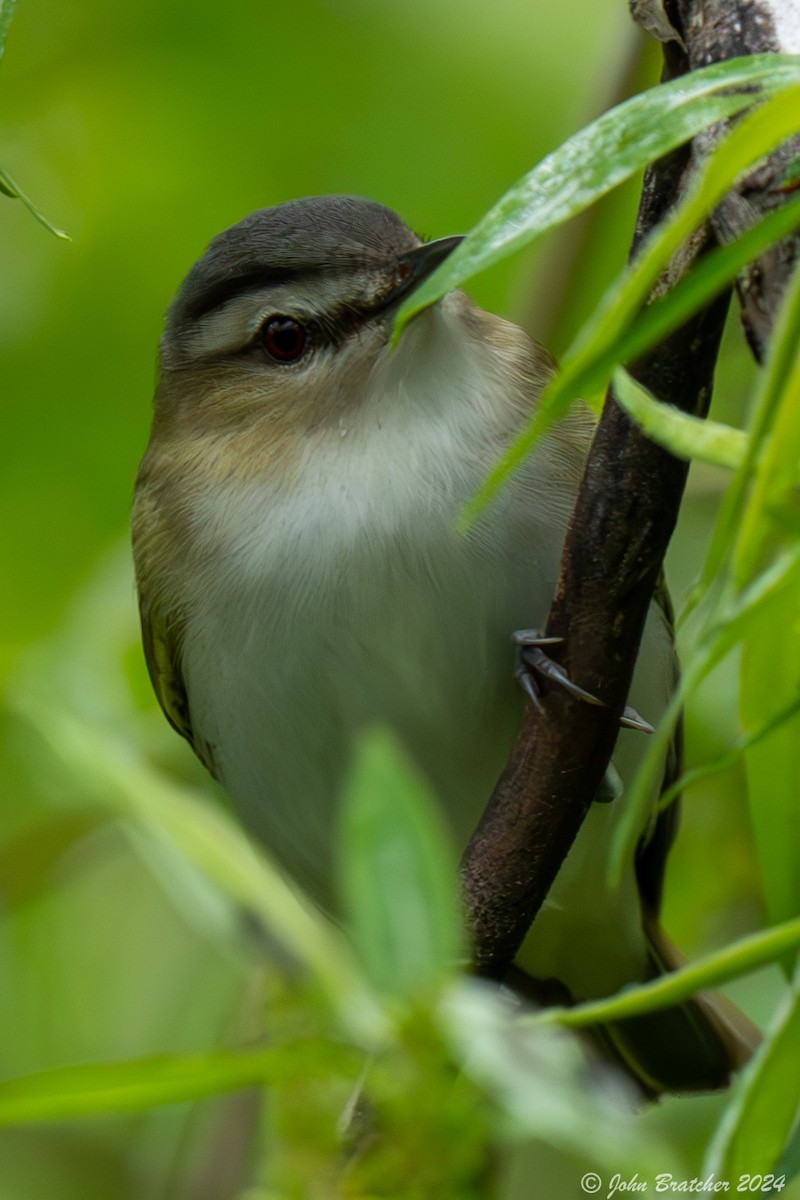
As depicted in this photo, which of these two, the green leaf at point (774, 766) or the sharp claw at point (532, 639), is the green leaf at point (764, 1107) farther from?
the sharp claw at point (532, 639)

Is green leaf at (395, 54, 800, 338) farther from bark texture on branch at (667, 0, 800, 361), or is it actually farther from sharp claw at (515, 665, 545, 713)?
sharp claw at (515, 665, 545, 713)

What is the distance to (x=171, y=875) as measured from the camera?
4.57 feet

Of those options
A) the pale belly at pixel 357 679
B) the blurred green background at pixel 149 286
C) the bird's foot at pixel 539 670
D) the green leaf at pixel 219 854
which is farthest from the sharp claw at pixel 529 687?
the blurred green background at pixel 149 286

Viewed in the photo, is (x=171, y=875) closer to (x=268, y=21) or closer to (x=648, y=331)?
(x=648, y=331)

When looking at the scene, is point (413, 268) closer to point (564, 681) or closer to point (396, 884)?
point (564, 681)

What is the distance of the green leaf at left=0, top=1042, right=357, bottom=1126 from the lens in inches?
47.4

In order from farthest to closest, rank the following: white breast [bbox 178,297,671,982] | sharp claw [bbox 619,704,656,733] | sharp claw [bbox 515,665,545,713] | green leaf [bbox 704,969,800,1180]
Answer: white breast [bbox 178,297,671,982] → sharp claw [bbox 619,704,656,733] → sharp claw [bbox 515,665,545,713] → green leaf [bbox 704,969,800,1180]

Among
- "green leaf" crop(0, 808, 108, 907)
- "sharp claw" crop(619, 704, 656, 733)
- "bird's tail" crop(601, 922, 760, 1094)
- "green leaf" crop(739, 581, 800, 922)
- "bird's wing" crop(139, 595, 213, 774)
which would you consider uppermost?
"green leaf" crop(739, 581, 800, 922)

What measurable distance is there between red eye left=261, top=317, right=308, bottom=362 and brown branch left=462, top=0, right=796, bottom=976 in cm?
132

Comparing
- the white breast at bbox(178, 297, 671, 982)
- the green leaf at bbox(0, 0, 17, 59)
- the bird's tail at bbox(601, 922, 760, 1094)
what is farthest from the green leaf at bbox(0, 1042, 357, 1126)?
the bird's tail at bbox(601, 922, 760, 1094)

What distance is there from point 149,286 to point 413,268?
61.1 inches

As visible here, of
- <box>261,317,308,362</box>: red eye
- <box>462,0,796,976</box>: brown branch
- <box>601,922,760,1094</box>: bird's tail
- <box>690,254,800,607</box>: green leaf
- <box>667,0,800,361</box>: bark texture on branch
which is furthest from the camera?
<box>601,922,760,1094</box>: bird's tail

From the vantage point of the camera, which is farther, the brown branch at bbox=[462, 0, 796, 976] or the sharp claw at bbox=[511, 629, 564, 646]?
the sharp claw at bbox=[511, 629, 564, 646]

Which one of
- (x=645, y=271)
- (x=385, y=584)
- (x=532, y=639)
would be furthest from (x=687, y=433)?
(x=385, y=584)
